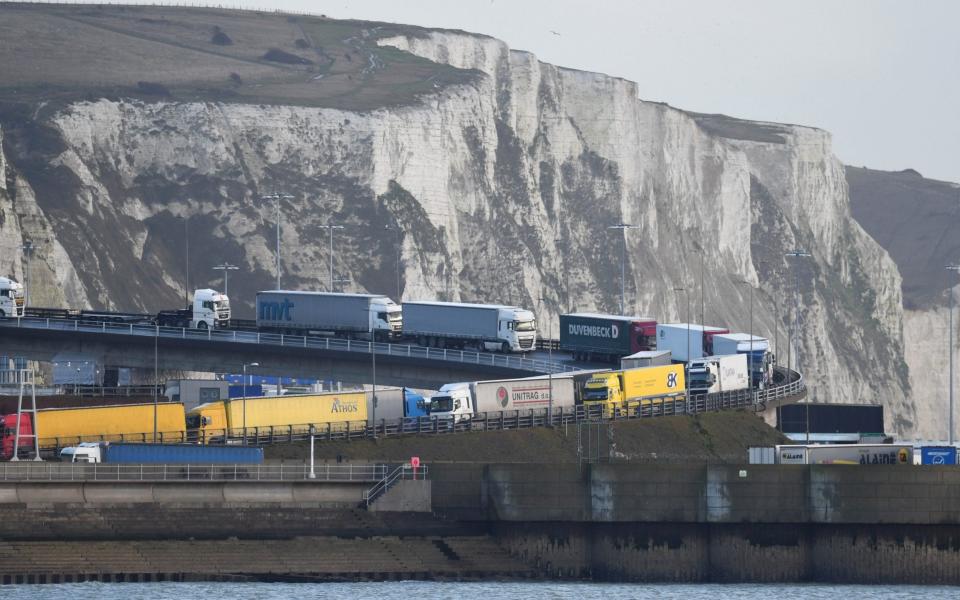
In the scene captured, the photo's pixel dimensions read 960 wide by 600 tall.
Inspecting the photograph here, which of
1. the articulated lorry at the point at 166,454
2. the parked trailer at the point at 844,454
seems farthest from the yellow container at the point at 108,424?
the parked trailer at the point at 844,454

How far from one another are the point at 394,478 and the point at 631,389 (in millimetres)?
37418

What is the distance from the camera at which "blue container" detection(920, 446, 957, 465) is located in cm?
9112

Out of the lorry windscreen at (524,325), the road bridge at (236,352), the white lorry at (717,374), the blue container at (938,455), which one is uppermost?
the lorry windscreen at (524,325)

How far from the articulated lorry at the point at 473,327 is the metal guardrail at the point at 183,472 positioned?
2147 inches

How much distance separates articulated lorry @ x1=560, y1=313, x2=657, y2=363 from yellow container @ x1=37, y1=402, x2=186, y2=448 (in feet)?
139

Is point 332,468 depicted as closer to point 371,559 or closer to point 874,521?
point 371,559

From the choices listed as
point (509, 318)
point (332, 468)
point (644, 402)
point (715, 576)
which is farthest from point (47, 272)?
point (715, 576)

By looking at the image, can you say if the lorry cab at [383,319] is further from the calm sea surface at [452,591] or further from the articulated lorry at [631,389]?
the calm sea surface at [452,591]

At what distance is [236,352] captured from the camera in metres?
146

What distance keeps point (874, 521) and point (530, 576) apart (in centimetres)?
1297

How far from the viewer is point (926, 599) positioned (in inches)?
3031

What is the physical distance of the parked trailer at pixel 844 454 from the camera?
9288cm

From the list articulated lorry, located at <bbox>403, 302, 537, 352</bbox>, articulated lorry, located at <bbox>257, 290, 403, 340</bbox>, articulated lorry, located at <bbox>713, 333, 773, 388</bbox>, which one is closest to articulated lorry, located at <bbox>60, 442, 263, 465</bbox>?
articulated lorry, located at <bbox>713, 333, 773, 388</bbox>

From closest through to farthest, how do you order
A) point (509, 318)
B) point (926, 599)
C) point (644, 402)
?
1. point (926, 599)
2. point (644, 402)
3. point (509, 318)
